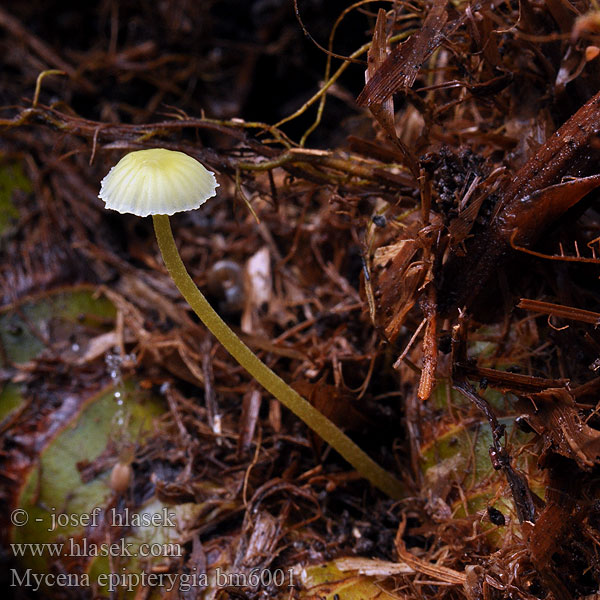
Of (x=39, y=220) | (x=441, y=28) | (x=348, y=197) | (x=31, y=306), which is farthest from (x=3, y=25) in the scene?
(x=441, y=28)

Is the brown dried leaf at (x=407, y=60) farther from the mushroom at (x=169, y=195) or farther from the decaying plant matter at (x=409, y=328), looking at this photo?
the mushroom at (x=169, y=195)

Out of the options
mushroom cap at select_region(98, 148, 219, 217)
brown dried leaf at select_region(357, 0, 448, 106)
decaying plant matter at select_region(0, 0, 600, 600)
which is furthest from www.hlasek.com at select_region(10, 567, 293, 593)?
brown dried leaf at select_region(357, 0, 448, 106)

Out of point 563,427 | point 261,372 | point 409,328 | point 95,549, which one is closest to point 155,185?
point 261,372

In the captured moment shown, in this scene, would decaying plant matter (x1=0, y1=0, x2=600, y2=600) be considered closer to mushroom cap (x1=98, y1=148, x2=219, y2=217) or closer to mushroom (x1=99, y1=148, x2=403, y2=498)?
mushroom (x1=99, y1=148, x2=403, y2=498)

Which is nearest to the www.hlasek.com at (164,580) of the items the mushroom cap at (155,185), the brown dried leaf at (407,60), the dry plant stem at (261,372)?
the dry plant stem at (261,372)

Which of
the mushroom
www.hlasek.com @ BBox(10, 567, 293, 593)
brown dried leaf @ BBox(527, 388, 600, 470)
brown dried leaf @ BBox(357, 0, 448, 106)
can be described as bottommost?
www.hlasek.com @ BBox(10, 567, 293, 593)

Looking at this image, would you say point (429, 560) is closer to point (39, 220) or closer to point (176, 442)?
point (176, 442)
